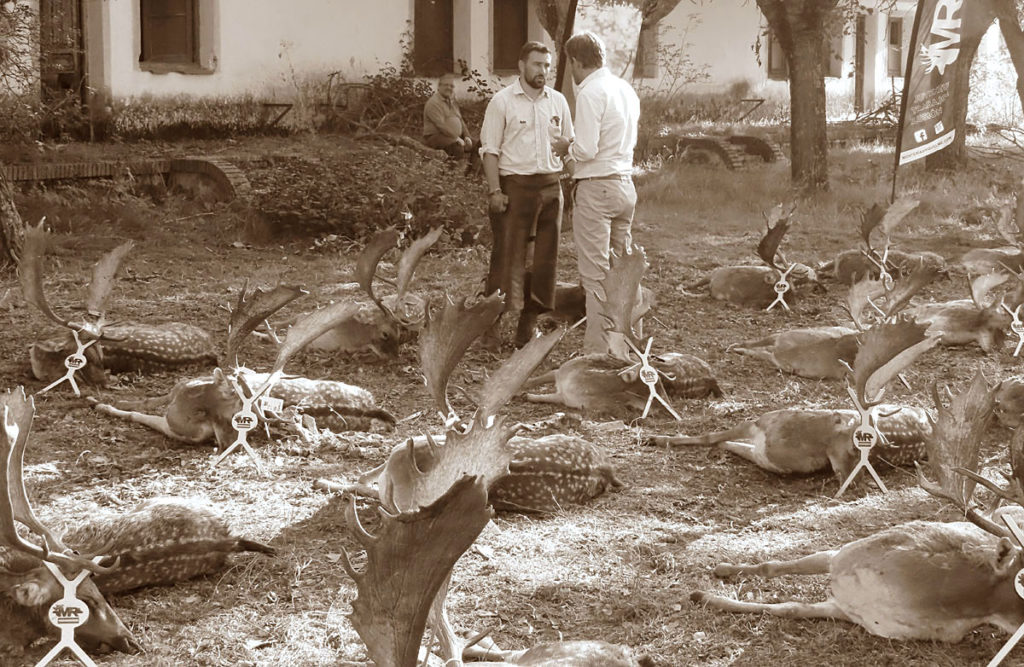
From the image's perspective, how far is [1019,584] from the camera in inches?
149

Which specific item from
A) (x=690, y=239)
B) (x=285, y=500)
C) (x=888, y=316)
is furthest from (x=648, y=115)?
(x=285, y=500)

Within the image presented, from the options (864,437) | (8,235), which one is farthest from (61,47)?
(864,437)

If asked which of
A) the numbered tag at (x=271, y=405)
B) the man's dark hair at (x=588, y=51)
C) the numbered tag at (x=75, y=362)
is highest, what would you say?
the man's dark hair at (x=588, y=51)

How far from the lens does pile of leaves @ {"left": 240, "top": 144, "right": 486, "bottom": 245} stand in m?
12.1

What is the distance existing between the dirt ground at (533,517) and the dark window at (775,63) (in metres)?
15.9

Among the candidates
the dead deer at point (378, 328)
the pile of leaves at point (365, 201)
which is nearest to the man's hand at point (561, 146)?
the dead deer at point (378, 328)

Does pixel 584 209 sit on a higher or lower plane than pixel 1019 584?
higher

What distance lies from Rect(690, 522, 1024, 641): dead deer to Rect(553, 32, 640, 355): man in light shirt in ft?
11.6

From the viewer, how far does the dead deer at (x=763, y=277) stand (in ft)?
31.5

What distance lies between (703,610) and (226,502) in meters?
2.09

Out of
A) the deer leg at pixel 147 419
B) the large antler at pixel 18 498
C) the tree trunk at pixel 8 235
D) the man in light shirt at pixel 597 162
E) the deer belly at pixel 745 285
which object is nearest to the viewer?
the large antler at pixel 18 498

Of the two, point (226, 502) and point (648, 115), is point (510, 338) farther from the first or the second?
point (648, 115)

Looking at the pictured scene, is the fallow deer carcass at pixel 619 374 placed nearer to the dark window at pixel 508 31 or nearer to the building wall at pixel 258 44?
the building wall at pixel 258 44

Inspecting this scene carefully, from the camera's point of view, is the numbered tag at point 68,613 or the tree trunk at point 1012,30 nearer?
the numbered tag at point 68,613
